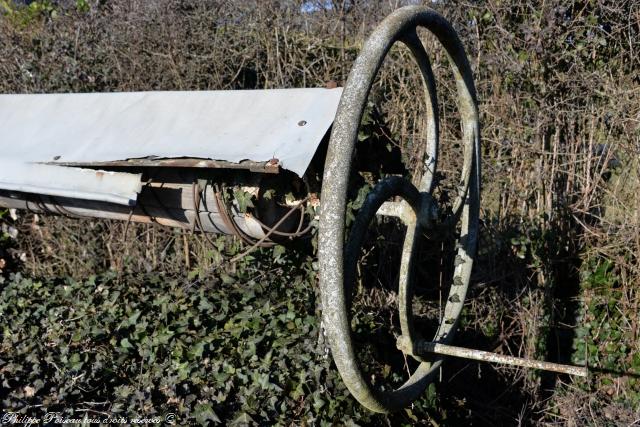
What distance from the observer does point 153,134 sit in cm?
344

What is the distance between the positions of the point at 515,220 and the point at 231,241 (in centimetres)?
206

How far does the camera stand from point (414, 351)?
280 centimetres

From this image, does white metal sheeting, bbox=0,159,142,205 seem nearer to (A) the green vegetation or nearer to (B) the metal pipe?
(A) the green vegetation

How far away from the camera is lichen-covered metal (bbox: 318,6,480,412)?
6.78 feet

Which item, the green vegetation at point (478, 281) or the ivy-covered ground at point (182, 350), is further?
the green vegetation at point (478, 281)

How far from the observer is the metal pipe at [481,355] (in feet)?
7.64

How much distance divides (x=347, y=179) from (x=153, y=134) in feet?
5.57

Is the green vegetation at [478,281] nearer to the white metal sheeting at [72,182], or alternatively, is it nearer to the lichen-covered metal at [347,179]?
the lichen-covered metal at [347,179]

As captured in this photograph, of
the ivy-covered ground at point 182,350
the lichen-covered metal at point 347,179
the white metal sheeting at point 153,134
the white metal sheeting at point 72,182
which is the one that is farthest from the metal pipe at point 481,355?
the white metal sheeting at point 72,182

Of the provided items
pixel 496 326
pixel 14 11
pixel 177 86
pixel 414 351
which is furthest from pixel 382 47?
pixel 14 11

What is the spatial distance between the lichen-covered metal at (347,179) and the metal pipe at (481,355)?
0.06 meters

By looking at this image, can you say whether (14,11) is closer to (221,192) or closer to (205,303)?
(205,303)

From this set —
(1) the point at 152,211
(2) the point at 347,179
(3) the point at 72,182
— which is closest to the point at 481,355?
(2) the point at 347,179

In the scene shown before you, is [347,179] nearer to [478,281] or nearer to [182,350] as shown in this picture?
[182,350]
